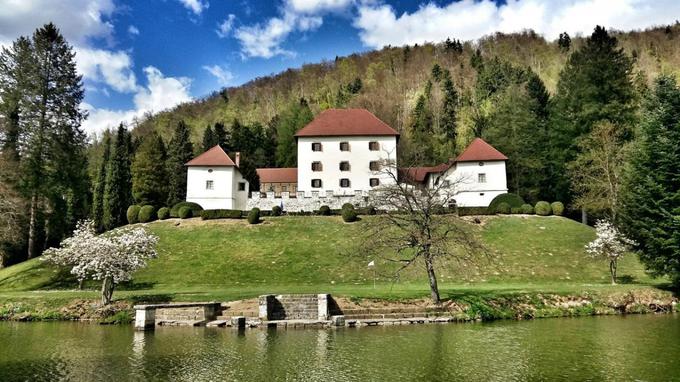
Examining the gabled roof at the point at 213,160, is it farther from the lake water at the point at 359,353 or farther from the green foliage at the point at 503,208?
the lake water at the point at 359,353

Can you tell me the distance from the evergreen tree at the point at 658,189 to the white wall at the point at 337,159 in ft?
92.4

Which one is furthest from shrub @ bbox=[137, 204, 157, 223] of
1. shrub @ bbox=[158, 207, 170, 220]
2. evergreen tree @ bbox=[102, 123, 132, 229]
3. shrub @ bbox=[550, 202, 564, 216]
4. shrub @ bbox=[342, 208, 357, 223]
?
shrub @ bbox=[550, 202, 564, 216]

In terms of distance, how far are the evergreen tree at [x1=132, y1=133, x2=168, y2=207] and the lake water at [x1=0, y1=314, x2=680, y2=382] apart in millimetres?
39248

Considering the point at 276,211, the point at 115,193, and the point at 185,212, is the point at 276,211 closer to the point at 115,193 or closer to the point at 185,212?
the point at 185,212

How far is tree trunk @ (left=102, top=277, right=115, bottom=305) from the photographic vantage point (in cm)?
2256

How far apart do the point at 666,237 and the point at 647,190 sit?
2.68 metres

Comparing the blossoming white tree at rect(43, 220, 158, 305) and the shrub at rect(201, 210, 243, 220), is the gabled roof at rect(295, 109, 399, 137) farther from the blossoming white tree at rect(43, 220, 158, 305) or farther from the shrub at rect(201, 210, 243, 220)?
the blossoming white tree at rect(43, 220, 158, 305)

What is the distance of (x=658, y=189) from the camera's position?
Answer: 81.2ft

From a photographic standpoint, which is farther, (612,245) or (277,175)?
(277,175)

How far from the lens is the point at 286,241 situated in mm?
36938

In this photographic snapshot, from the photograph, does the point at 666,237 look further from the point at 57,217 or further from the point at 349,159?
the point at 57,217

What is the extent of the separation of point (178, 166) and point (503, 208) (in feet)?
140

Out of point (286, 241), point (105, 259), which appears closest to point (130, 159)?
point (286, 241)

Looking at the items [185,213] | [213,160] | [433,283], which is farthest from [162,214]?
[433,283]
